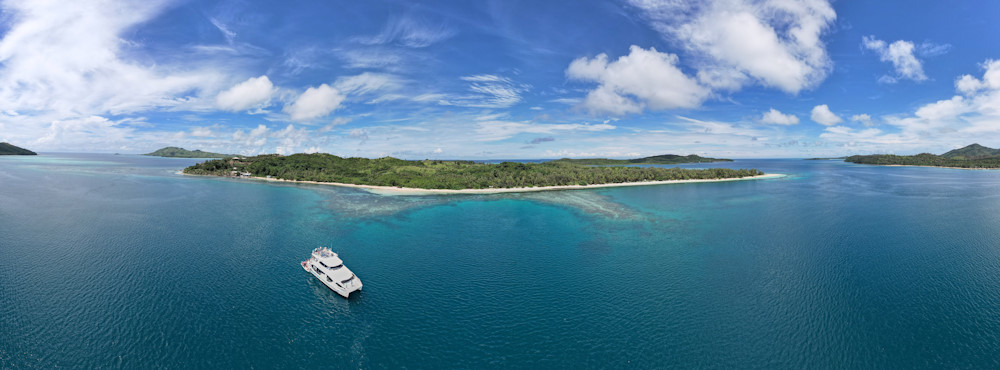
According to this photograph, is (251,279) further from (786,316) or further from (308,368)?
(786,316)

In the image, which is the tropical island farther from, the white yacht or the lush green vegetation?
the white yacht

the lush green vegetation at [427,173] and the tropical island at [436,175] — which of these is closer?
the tropical island at [436,175]

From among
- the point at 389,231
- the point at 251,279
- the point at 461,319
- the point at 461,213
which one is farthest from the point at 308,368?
the point at 461,213

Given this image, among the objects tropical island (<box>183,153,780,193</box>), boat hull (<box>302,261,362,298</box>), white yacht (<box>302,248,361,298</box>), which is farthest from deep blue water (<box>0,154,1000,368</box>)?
tropical island (<box>183,153,780,193</box>)

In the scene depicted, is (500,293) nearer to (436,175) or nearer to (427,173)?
(436,175)

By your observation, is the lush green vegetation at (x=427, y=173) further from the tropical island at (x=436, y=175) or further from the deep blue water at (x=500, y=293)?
the deep blue water at (x=500, y=293)

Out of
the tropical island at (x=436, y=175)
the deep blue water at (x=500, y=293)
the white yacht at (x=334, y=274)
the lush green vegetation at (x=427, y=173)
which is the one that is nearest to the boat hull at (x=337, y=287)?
the white yacht at (x=334, y=274)
